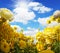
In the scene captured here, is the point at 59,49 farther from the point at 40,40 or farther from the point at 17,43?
the point at 17,43

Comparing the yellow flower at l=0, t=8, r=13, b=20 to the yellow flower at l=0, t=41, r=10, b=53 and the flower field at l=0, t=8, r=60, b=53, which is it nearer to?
the flower field at l=0, t=8, r=60, b=53

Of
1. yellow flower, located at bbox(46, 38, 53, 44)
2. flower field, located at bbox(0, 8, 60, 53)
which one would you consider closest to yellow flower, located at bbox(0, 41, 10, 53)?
flower field, located at bbox(0, 8, 60, 53)

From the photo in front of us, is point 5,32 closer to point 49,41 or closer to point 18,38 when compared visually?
point 18,38

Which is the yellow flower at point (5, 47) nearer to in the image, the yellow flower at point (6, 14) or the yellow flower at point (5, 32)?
the yellow flower at point (5, 32)

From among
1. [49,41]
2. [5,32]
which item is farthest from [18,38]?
[49,41]

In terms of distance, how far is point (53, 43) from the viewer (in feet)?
4.53

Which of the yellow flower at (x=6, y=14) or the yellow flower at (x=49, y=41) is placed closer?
the yellow flower at (x=6, y=14)

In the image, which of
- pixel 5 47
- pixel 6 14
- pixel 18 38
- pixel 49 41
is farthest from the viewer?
pixel 49 41

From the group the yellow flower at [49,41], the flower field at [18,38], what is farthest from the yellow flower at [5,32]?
the yellow flower at [49,41]

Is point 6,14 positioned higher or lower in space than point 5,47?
higher

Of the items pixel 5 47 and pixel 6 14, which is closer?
pixel 6 14

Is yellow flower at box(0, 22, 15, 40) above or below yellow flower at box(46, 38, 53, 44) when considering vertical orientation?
above

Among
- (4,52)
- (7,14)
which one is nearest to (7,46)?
(4,52)

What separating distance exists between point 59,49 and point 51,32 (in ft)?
0.44
